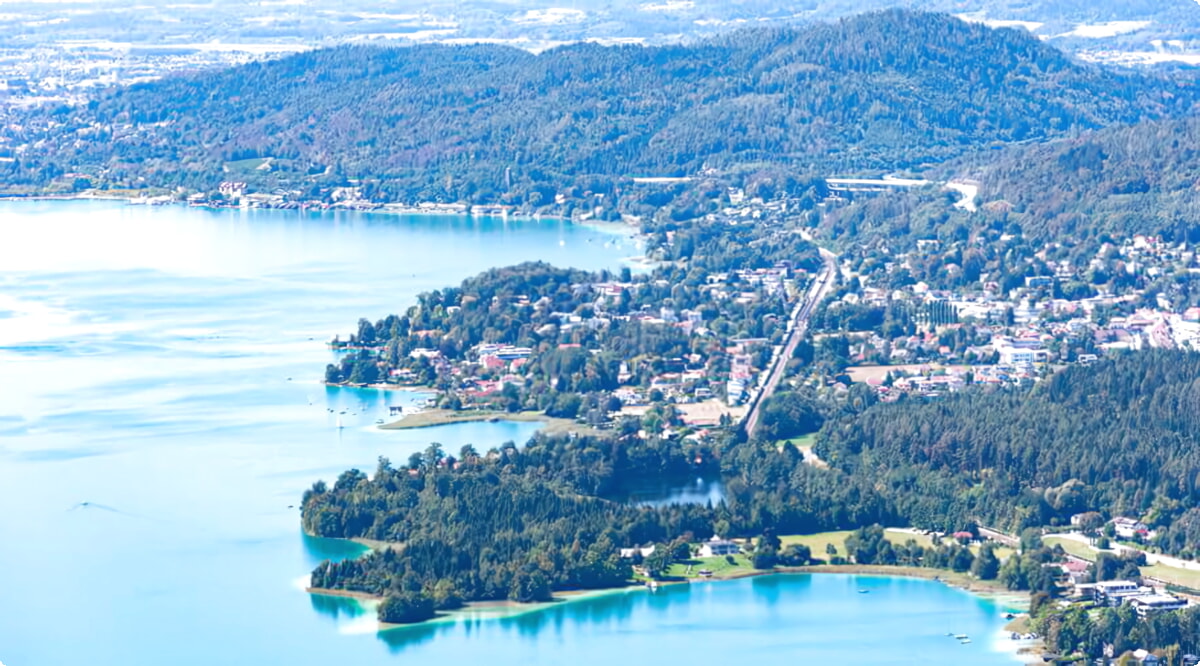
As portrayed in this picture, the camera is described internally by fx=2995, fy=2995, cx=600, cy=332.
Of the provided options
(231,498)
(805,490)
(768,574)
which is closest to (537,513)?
(768,574)

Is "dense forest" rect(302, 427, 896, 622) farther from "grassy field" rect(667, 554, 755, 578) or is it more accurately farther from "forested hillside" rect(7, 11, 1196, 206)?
"forested hillside" rect(7, 11, 1196, 206)

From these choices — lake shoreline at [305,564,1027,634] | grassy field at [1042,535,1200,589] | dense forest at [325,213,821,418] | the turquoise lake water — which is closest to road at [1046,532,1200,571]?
grassy field at [1042,535,1200,589]

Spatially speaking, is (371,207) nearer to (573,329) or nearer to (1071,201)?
(1071,201)

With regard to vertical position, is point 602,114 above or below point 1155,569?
above

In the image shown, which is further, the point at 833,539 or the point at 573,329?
the point at 573,329

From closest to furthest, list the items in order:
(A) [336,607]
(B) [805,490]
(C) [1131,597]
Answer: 1. (C) [1131,597]
2. (A) [336,607]
3. (B) [805,490]

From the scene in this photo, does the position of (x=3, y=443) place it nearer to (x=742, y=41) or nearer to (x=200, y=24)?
(x=742, y=41)
